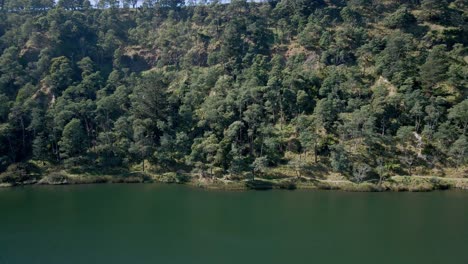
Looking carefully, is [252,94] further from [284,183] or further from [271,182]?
[284,183]

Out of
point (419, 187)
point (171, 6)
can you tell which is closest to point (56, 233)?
point (419, 187)

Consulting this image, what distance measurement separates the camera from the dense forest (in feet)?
197

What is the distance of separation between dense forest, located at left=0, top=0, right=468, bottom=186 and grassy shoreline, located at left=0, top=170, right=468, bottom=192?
6.28 feet

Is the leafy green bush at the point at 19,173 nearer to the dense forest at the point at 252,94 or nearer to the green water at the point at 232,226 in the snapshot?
the dense forest at the point at 252,94

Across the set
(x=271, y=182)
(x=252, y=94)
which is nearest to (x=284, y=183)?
(x=271, y=182)

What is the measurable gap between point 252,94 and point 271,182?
20188mm

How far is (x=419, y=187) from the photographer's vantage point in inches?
2072

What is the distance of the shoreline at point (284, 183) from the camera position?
52.9 m

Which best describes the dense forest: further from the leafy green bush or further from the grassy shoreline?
the grassy shoreline

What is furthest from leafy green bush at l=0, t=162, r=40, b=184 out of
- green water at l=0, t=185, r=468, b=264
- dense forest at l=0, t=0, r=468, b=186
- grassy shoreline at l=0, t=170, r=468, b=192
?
green water at l=0, t=185, r=468, b=264

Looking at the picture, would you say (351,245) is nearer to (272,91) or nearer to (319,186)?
(319,186)

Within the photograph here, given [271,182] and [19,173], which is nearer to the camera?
[271,182]

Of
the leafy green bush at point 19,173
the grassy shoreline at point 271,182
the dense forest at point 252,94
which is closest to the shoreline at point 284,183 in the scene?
the grassy shoreline at point 271,182

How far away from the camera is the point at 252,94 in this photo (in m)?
69.1
